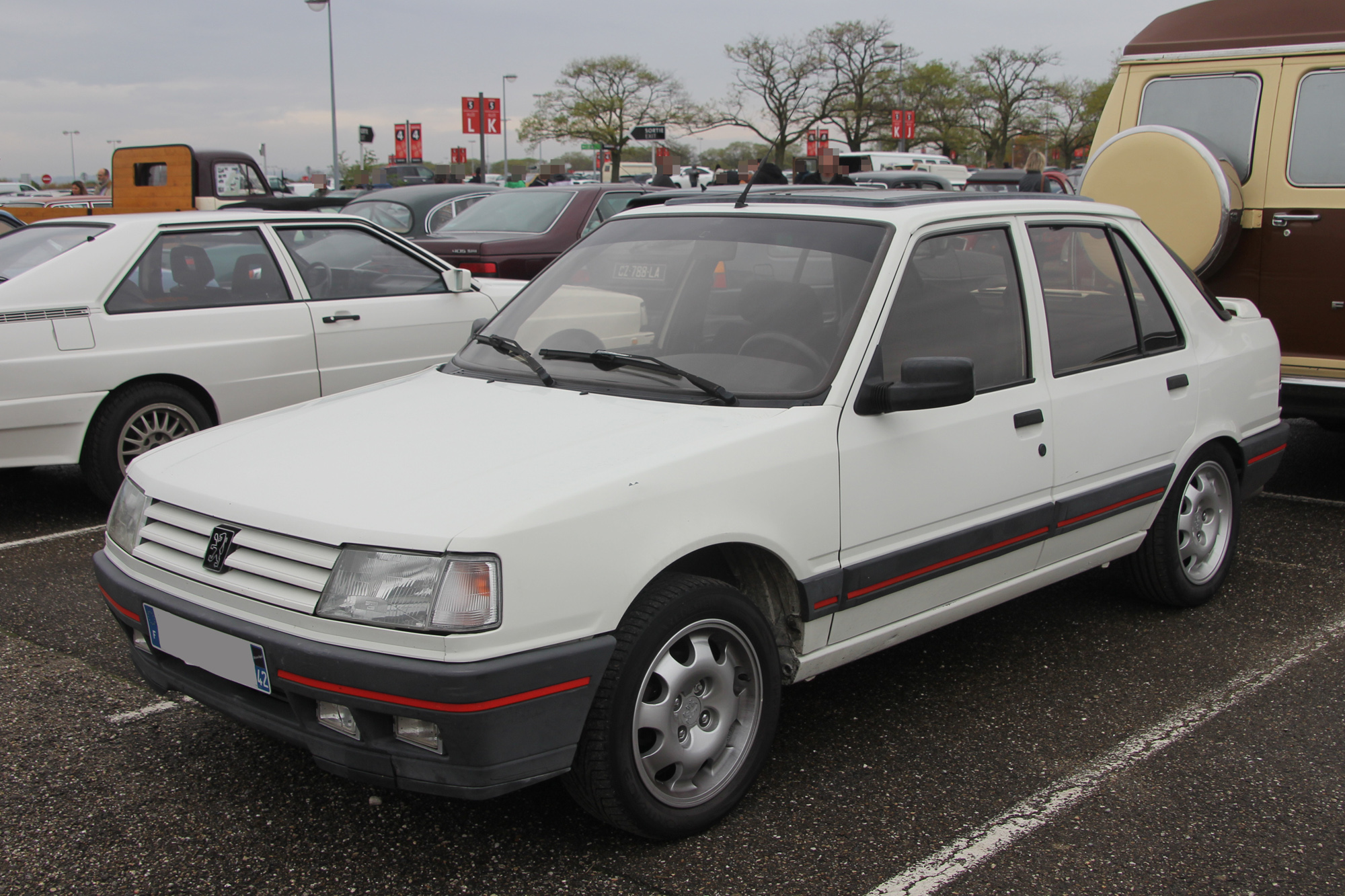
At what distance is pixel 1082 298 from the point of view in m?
4.01

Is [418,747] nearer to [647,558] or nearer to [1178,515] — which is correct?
[647,558]

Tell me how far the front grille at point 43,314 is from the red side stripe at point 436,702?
393 centimetres

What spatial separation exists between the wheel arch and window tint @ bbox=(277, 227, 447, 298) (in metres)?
4.34

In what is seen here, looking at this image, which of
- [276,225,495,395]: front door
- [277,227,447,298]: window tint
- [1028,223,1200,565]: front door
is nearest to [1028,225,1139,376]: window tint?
[1028,223,1200,565]: front door

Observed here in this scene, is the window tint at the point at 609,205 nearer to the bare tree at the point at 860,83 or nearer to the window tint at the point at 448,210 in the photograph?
the window tint at the point at 448,210

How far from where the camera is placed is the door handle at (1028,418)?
3570mm

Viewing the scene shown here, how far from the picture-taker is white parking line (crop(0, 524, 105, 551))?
5480 millimetres

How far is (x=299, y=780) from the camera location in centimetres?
321

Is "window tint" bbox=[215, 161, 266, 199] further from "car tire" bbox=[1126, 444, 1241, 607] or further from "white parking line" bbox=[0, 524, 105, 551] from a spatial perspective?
"car tire" bbox=[1126, 444, 1241, 607]

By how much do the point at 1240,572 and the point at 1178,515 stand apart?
A: 970 millimetres

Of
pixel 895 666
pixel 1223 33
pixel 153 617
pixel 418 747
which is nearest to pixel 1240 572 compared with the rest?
pixel 895 666

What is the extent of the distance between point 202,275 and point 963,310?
4.46m

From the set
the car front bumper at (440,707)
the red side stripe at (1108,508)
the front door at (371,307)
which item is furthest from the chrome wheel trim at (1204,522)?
the front door at (371,307)

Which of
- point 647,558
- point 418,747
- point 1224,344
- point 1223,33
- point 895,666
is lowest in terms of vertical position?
point 895,666
